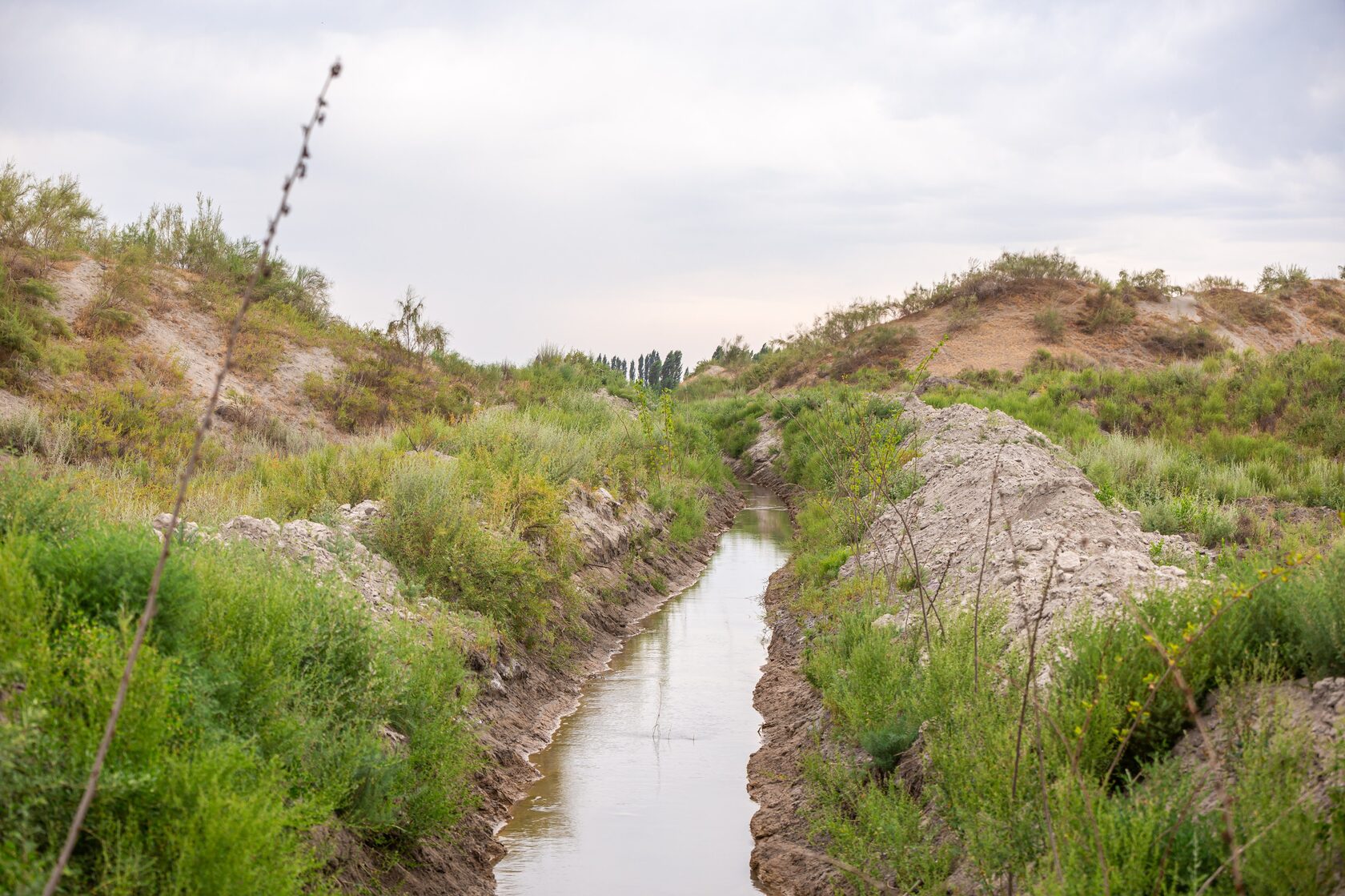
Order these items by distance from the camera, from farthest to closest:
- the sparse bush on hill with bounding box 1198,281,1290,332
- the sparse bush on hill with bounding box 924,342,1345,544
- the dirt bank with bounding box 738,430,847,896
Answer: the sparse bush on hill with bounding box 1198,281,1290,332, the sparse bush on hill with bounding box 924,342,1345,544, the dirt bank with bounding box 738,430,847,896

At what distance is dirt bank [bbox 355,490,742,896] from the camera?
5824 mm

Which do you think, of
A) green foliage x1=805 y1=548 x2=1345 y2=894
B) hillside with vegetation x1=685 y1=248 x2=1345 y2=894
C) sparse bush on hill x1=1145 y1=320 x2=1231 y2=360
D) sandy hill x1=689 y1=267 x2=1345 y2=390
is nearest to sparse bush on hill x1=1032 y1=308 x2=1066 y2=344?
sandy hill x1=689 y1=267 x2=1345 y2=390

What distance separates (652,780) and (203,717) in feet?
14.6

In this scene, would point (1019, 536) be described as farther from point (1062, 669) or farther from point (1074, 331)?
point (1074, 331)

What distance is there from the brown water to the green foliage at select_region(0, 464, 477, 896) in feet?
2.72

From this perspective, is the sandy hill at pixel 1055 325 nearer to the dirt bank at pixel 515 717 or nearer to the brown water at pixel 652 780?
the dirt bank at pixel 515 717

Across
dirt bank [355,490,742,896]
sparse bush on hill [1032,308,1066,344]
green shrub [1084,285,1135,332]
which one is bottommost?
dirt bank [355,490,742,896]

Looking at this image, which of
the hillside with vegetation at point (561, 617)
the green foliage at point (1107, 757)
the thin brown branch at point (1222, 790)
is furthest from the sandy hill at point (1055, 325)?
the thin brown branch at point (1222, 790)

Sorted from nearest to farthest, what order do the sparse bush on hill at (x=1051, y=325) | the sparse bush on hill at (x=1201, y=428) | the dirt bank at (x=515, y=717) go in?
1. the dirt bank at (x=515, y=717)
2. the sparse bush on hill at (x=1201, y=428)
3. the sparse bush on hill at (x=1051, y=325)

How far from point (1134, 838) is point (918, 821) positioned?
74.4 inches

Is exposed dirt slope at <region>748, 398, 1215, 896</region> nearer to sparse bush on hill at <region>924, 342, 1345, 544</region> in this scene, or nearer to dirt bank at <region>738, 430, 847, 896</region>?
dirt bank at <region>738, 430, 847, 896</region>

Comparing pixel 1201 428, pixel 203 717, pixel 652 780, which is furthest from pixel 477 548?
pixel 1201 428

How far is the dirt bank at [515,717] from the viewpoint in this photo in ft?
19.1

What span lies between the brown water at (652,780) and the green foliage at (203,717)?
0.83 meters
